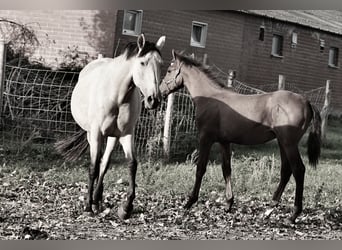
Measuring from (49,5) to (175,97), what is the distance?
1.12m

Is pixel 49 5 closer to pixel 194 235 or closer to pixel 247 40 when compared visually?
pixel 247 40

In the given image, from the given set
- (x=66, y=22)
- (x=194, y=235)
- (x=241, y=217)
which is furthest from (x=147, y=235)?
(x=66, y=22)

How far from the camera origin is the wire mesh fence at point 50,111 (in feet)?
10.5

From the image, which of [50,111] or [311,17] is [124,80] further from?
[311,17]

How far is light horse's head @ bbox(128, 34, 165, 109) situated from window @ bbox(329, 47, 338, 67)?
1.15 meters

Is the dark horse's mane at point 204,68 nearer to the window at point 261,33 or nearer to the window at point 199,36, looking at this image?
the window at point 199,36

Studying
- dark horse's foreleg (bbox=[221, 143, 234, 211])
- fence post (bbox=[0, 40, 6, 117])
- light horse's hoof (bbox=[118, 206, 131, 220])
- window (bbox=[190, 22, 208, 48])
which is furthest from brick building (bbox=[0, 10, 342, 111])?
light horse's hoof (bbox=[118, 206, 131, 220])

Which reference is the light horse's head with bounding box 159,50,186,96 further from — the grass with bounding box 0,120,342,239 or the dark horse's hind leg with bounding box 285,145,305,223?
the dark horse's hind leg with bounding box 285,145,305,223

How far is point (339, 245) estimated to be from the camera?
2.74 meters

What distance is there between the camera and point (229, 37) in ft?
10.7

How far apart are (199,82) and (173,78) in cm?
15

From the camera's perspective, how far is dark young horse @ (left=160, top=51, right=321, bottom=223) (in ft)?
9.78

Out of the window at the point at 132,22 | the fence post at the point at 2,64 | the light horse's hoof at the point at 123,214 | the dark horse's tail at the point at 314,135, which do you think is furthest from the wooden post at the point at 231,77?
the fence post at the point at 2,64

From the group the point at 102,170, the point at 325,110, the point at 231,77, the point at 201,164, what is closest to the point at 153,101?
the point at 102,170
